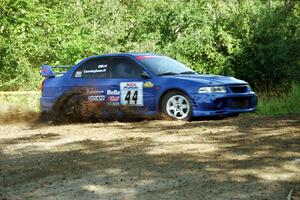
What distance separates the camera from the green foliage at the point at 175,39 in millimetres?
18203

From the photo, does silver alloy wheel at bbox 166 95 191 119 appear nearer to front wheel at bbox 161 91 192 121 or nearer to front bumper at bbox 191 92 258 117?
front wheel at bbox 161 91 192 121

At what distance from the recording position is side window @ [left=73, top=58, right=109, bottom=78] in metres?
10.4

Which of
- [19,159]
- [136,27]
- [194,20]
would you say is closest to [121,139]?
[19,159]

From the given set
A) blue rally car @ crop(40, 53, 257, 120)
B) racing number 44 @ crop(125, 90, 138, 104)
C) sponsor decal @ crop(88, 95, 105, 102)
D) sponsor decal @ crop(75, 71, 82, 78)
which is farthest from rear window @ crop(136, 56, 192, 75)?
sponsor decal @ crop(75, 71, 82, 78)

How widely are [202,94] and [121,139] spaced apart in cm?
245

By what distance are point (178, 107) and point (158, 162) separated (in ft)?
12.8

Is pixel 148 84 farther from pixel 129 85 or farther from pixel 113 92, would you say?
pixel 113 92

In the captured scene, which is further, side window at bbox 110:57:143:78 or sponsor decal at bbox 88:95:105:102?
sponsor decal at bbox 88:95:105:102

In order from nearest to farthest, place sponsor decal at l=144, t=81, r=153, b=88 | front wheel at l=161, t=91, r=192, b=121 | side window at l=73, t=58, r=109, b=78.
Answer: front wheel at l=161, t=91, r=192, b=121 < sponsor decal at l=144, t=81, r=153, b=88 < side window at l=73, t=58, r=109, b=78

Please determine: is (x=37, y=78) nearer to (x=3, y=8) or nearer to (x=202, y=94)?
(x=3, y=8)

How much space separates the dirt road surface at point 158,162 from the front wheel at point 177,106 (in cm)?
79

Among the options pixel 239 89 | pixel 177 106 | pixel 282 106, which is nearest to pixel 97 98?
pixel 177 106

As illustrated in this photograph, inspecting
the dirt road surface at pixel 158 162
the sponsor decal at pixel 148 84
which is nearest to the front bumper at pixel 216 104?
the dirt road surface at pixel 158 162

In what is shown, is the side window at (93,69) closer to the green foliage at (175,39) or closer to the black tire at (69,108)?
the black tire at (69,108)
